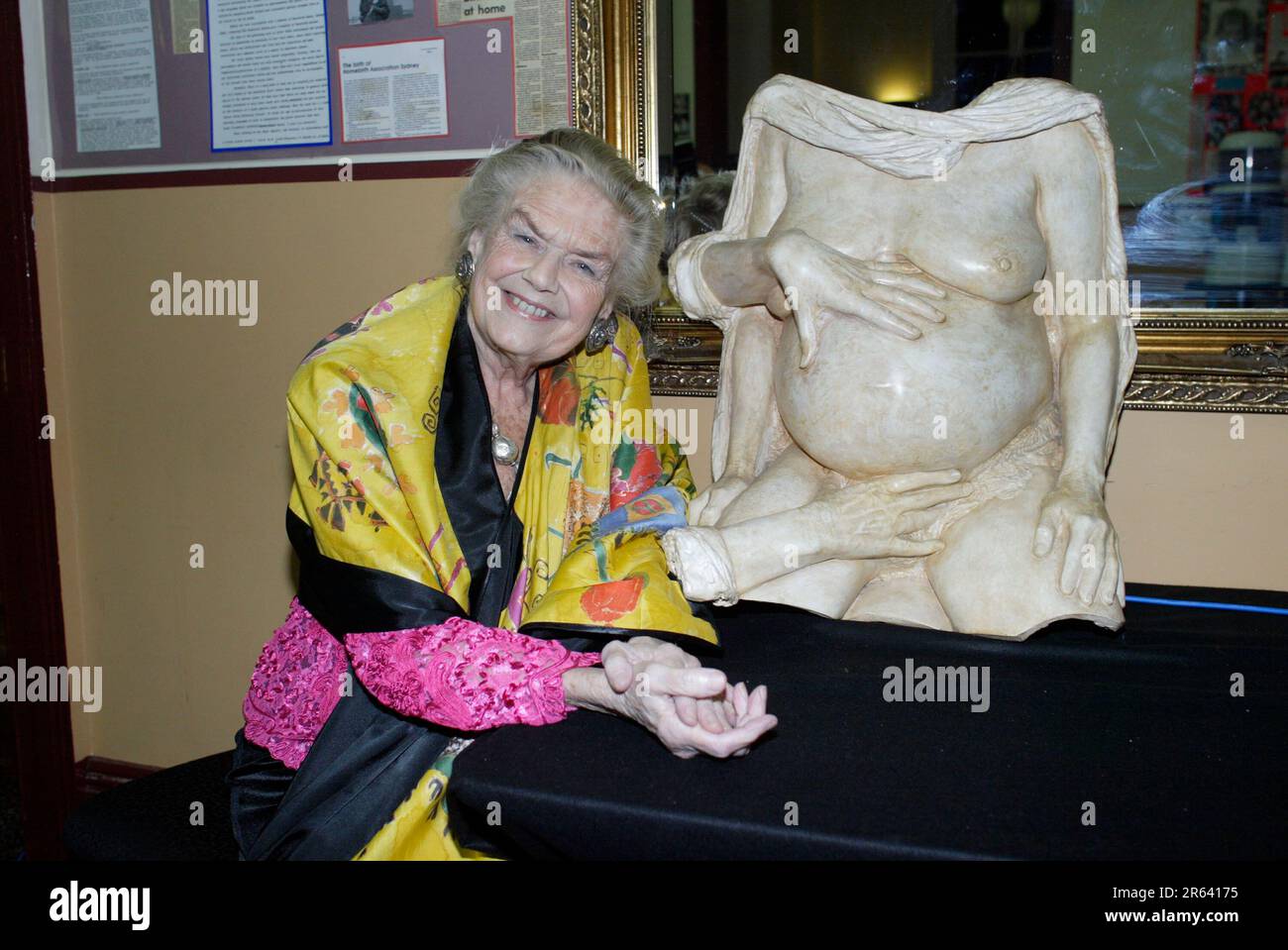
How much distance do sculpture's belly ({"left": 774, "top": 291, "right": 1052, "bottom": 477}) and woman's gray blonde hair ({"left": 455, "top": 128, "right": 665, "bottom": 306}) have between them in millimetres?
321

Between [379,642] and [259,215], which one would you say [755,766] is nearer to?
[379,642]

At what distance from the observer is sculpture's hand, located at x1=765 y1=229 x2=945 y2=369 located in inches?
63.5

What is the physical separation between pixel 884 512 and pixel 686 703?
54cm

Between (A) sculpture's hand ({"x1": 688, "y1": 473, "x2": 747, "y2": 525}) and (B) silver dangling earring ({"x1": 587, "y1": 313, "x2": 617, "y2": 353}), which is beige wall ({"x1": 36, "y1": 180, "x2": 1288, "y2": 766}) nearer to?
(B) silver dangling earring ({"x1": 587, "y1": 313, "x2": 617, "y2": 353})

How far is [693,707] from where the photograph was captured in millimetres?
1273

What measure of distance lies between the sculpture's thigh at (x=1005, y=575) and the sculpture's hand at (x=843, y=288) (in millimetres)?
296

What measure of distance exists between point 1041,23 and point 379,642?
1.52 metres

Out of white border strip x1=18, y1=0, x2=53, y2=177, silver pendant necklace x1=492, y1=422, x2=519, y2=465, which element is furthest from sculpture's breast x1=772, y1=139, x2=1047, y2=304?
white border strip x1=18, y1=0, x2=53, y2=177

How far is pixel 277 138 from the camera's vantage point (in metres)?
2.54

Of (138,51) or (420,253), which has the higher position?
(138,51)

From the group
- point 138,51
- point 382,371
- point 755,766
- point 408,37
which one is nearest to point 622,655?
point 755,766

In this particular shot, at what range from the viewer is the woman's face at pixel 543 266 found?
5.50 feet

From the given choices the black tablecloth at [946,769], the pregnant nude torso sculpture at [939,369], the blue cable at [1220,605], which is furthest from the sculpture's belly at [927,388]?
the blue cable at [1220,605]

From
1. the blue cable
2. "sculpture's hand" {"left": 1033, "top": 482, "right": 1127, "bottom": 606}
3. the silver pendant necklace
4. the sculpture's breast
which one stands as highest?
the sculpture's breast
